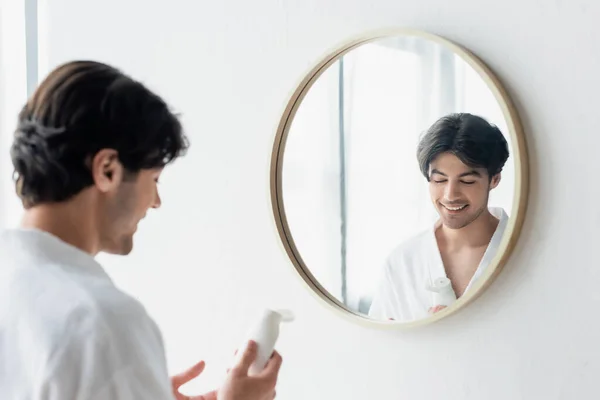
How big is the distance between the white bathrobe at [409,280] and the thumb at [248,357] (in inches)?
10.6

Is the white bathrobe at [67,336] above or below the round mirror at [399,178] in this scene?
below

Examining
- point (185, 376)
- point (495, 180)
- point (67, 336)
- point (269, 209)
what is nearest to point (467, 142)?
point (495, 180)

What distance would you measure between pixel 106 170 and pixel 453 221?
0.49 meters

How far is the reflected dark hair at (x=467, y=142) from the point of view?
1.11 meters

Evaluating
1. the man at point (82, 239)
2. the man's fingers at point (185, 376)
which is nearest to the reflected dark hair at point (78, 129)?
the man at point (82, 239)

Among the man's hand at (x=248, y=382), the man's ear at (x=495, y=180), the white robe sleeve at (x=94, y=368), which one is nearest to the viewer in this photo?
the white robe sleeve at (x=94, y=368)

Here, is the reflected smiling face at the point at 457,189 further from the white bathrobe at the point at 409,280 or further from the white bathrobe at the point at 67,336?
the white bathrobe at the point at 67,336

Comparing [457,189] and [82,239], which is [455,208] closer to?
[457,189]

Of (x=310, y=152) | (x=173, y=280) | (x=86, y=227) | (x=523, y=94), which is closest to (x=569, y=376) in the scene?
(x=523, y=94)

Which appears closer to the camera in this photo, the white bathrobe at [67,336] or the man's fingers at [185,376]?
the white bathrobe at [67,336]

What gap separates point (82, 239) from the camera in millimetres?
906

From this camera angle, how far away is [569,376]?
1.06m

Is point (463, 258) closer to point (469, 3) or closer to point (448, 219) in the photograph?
point (448, 219)

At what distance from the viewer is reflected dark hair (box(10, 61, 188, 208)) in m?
0.88
